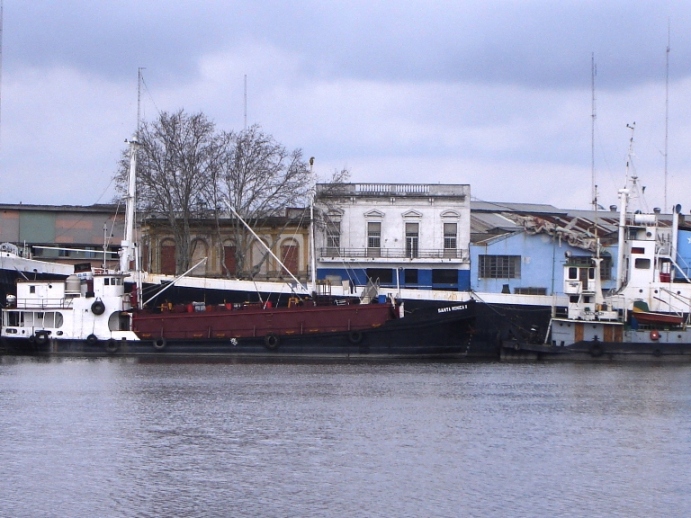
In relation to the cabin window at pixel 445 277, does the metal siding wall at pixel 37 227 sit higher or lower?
higher

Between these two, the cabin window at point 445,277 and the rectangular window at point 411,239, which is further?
the rectangular window at point 411,239

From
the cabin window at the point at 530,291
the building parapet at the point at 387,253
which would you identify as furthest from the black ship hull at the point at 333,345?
the building parapet at the point at 387,253

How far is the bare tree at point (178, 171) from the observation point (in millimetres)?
64938

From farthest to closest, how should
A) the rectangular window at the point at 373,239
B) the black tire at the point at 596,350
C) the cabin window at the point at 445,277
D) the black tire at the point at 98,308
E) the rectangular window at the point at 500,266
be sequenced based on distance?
1. the rectangular window at the point at 373,239
2. the cabin window at the point at 445,277
3. the rectangular window at the point at 500,266
4. the black tire at the point at 98,308
5. the black tire at the point at 596,350

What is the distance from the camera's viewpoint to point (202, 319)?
1981 inches

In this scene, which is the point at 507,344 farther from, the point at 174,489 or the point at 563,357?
the point at 174,489

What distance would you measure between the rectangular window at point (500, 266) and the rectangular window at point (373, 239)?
612 centimetres

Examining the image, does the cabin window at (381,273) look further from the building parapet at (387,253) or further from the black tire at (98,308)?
the black tire at (98,308)

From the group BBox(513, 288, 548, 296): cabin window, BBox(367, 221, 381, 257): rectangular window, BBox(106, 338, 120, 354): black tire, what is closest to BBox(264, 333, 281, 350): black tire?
BBox(106, 338, 120, 354): black tire

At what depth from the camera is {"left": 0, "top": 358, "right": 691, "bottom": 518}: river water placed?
2177 cm

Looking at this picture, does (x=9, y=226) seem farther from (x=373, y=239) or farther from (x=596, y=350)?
(x=596, y=350)

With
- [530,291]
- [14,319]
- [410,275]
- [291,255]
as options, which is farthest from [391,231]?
[14,319]

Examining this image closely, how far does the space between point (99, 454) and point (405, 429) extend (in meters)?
8.13

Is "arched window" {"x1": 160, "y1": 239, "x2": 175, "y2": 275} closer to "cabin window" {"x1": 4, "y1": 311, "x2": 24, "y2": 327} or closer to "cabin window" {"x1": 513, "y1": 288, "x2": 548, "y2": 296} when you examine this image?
"cabin window" {"x1": 4, "y1": 311, "x2": 24, "y2": 327}
